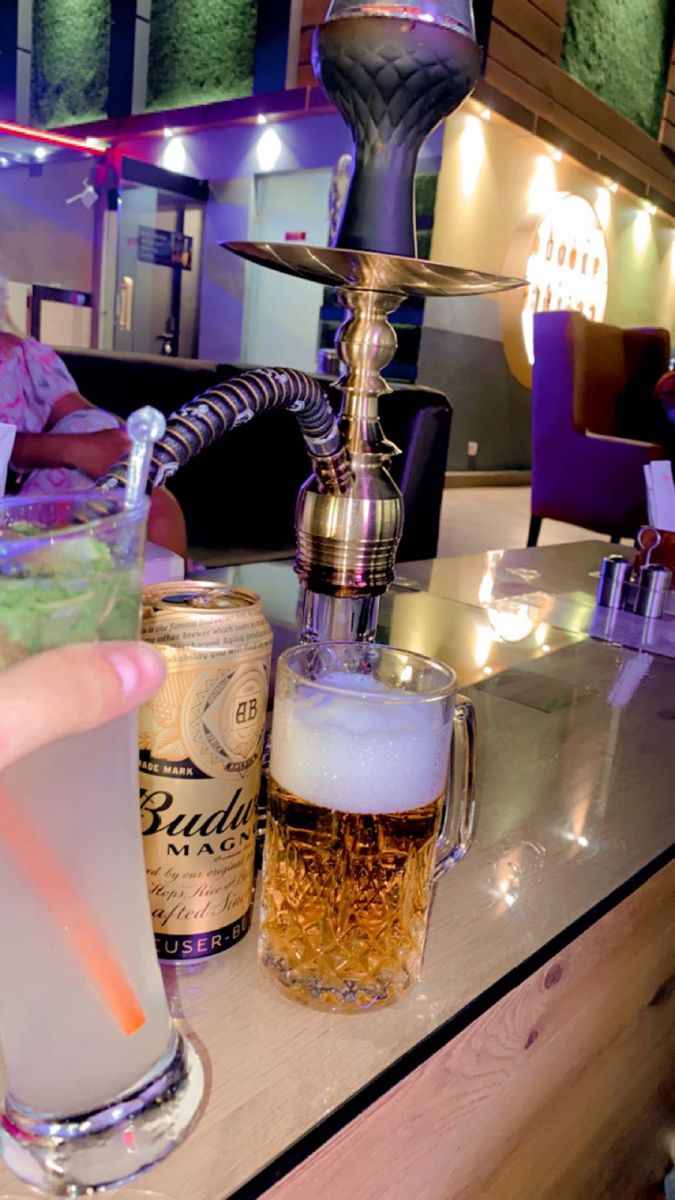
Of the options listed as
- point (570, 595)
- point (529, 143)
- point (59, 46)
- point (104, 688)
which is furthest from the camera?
point (59, 46)

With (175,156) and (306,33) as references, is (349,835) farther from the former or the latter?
(175,156)

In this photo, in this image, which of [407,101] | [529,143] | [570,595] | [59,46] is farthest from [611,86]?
[407,101]

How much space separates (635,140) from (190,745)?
8.43 meters

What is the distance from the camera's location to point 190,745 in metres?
0.47

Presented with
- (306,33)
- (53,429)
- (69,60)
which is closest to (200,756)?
(53,429)

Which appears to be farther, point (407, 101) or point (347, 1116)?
point (407, 101)

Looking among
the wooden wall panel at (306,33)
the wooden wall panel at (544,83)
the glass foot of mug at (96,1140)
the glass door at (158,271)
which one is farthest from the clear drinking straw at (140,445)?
the glass door at (158,271)

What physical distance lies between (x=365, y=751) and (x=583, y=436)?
4124 mm

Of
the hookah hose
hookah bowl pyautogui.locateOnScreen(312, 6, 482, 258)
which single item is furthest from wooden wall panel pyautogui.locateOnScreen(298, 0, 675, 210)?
the hookah hose

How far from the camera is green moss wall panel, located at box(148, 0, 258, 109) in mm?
6953

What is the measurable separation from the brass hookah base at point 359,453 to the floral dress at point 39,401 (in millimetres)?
1348

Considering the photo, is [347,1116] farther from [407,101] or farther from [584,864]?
[407,101]

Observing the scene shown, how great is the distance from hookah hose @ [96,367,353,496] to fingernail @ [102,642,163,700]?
13 cm

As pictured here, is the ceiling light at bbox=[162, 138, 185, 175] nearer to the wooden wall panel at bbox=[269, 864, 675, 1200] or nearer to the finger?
the wooden wall panel at bbox=[269, 864, 675, 1200]
